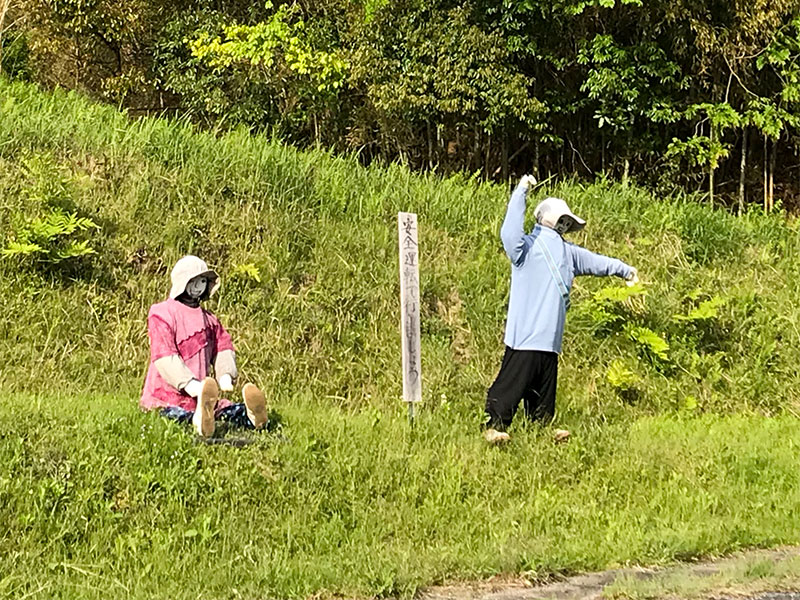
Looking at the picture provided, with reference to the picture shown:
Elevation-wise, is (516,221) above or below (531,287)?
above

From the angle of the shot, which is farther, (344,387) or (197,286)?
(344,387)

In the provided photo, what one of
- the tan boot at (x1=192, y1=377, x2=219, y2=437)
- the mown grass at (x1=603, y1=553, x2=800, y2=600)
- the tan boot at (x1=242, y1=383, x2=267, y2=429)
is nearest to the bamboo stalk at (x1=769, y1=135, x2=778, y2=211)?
the mown grass at (x1=603, y1=553, x2=800, y2=600)

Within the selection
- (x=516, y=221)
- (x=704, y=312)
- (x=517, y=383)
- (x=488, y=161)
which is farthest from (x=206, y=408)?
(x=488, y=161)

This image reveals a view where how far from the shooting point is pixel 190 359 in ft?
20.1

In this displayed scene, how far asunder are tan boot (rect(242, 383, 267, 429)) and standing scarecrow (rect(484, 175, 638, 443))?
163 centimetres

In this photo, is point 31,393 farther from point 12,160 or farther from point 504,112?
point 504,112

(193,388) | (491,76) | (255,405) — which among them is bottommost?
(255,405)

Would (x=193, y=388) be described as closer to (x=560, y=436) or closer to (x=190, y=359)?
(x=190, y=359)

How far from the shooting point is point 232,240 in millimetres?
9234

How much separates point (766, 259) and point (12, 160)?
336 inches

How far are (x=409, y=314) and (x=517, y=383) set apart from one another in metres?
0.93

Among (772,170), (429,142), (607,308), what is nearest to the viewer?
(607,308)

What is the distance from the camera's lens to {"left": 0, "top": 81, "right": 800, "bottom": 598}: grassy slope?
5051 millimetres

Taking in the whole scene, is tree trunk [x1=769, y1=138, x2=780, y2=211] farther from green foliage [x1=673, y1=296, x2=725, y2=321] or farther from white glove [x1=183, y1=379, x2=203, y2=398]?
white glove [x1=183, y1=379, x2=203, y2=398]
